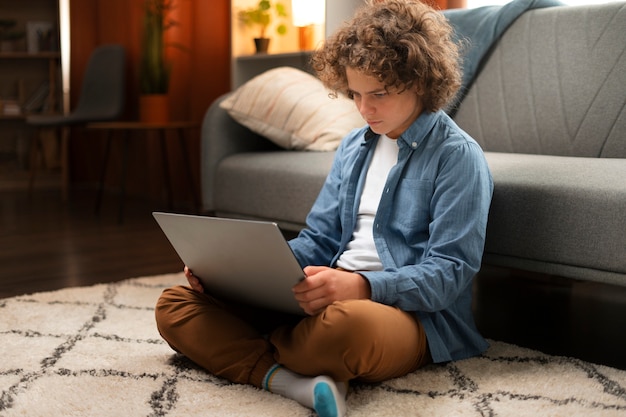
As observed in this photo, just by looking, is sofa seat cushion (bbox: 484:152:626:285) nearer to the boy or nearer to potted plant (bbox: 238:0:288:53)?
the boy

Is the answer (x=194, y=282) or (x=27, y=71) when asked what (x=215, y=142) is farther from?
(x=27, y=71)

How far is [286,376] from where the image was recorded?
1383 mm

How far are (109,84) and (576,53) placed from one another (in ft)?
10.8

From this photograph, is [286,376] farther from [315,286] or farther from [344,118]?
[344,118]

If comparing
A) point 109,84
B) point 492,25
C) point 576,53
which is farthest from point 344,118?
point 109,84

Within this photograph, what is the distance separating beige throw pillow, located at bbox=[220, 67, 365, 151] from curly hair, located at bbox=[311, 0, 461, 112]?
1035mm

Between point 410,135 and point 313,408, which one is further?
point 410,135

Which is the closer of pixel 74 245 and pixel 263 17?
pixel 74 245

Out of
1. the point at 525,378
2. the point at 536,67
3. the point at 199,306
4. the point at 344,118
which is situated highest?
the point at 536,67

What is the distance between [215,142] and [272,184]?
0.42 metres

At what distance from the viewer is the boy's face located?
1.44 meters

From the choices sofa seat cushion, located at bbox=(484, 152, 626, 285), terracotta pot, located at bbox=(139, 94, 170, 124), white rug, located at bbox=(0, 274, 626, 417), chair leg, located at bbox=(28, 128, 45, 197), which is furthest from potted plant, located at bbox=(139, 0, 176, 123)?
sofa seat cushion, located at bbox=(484, 152, 626, 285)

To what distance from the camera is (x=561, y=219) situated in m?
1.63

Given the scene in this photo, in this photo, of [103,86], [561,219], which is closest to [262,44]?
[103,86]
